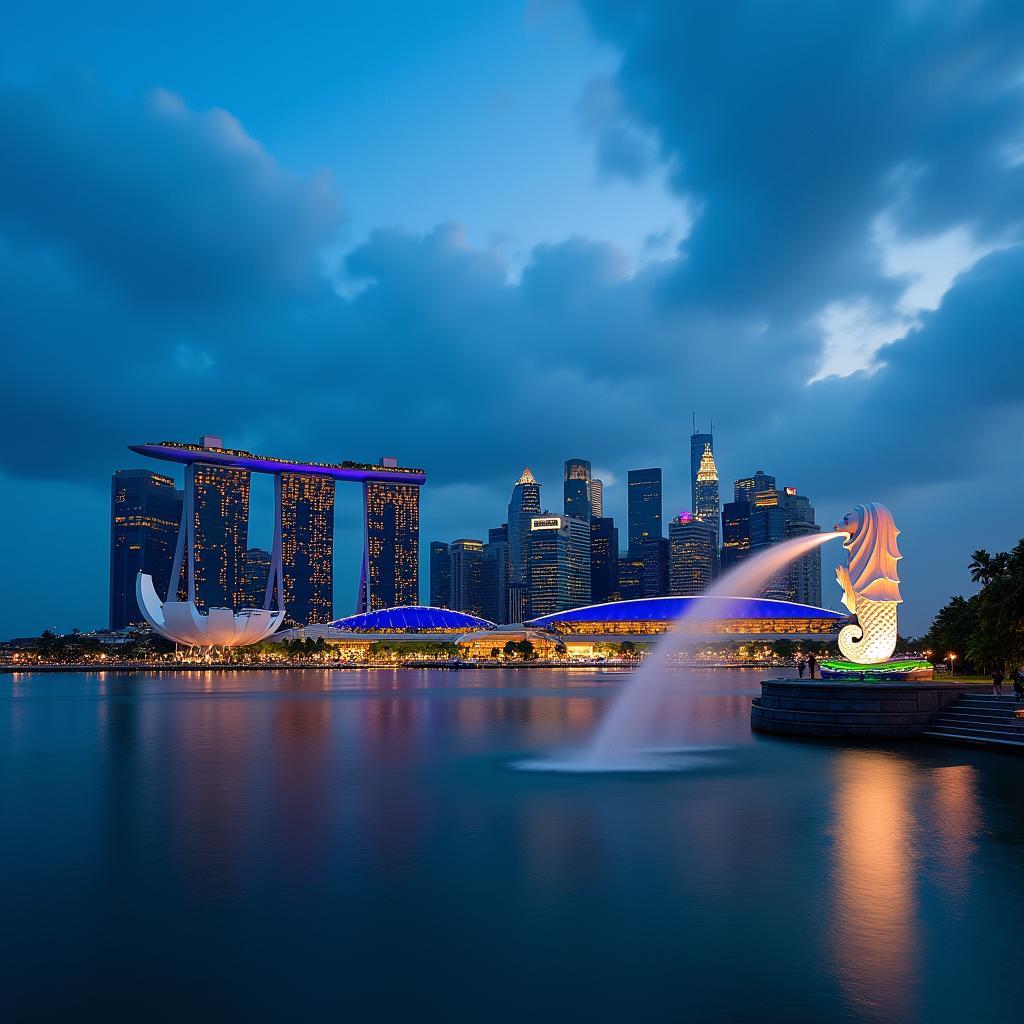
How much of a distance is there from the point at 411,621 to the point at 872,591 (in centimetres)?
13795

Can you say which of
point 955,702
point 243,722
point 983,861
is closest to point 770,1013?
point 983,861

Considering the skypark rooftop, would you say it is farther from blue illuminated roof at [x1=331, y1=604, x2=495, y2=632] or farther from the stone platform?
the stone platform

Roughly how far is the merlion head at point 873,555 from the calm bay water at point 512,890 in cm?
886

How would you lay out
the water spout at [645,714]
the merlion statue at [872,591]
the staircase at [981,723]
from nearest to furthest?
the water spout at [645,714] → the staircase at [981,723] → the merlion statue at [872,591]

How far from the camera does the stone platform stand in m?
28.7

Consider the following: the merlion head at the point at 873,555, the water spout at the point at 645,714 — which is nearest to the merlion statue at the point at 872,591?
the merlion head at the point at 873,555

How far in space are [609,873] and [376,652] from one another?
14146cm

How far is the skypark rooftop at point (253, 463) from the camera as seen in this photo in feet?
522

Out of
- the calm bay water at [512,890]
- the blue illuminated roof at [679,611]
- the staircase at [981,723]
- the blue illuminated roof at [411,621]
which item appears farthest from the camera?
the blue illuminated roof at [411,621]

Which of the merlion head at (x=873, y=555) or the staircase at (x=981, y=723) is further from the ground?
the merlion head at (x=873, y=555)

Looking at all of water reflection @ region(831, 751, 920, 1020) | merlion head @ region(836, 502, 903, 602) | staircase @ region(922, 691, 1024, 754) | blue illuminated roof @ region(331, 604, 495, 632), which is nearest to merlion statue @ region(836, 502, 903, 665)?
merlion head @ region(836, 502, 903, 602)

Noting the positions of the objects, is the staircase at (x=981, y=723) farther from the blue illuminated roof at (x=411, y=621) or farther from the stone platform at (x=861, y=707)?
the blue illuminated roof at (x=411, y=621)

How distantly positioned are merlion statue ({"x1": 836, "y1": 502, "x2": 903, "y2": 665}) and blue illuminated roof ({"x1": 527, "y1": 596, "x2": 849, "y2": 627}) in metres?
126

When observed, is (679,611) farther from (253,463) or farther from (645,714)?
(645,714)
